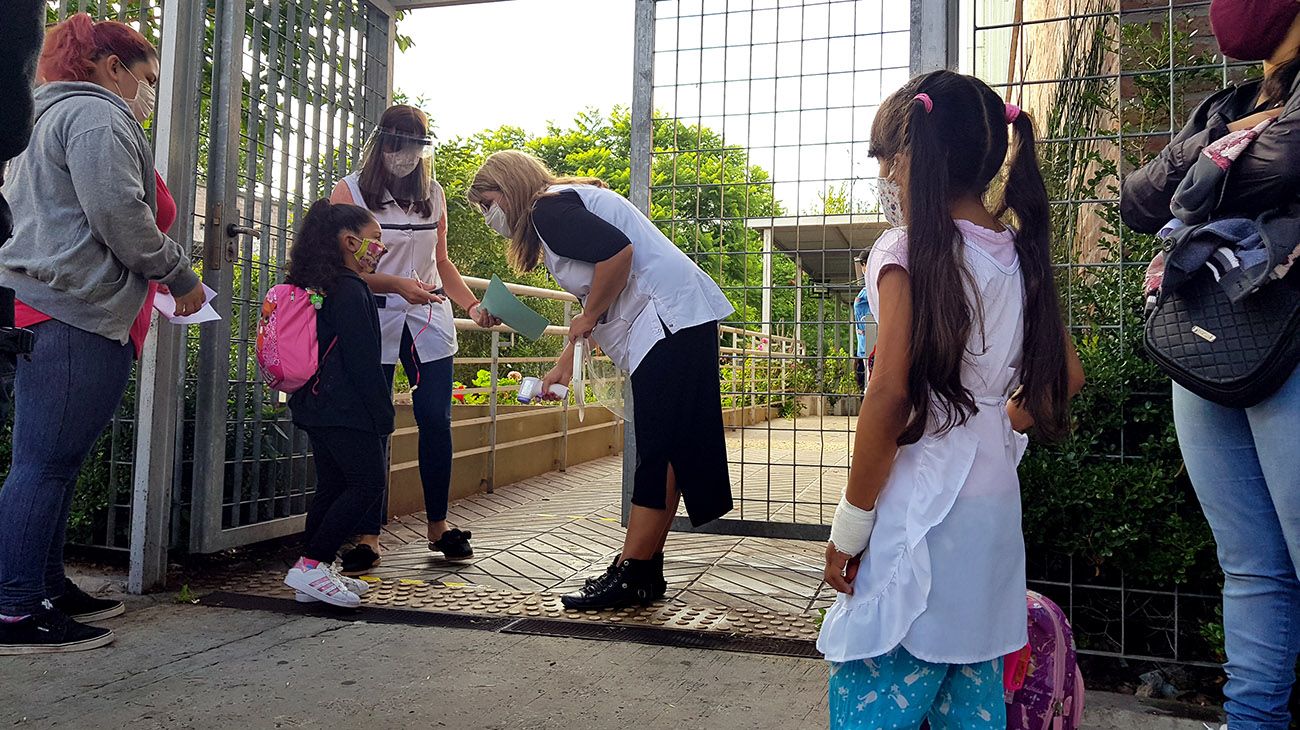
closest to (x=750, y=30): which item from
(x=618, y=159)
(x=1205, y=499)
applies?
(x=1205, y=499)

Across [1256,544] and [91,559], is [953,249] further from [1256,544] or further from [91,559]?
[91,559]

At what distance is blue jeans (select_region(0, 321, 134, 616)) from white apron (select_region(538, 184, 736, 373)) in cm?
144

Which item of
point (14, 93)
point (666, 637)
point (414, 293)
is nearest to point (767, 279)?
point (414, 293)

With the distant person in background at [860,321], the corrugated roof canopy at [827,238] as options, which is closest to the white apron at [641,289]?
the distant person in background at [860,321]

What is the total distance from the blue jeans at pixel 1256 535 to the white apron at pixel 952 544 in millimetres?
619

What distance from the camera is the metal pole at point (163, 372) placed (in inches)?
139

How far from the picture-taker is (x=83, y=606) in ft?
10.5

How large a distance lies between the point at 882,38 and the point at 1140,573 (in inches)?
100.0

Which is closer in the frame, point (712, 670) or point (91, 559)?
point (712, 670)

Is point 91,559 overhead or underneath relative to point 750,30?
underneath

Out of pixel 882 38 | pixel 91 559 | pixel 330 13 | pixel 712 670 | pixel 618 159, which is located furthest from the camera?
pixel 618 159

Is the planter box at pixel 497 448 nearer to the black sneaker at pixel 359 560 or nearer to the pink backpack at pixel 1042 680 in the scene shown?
the black sneaker at pixel 359 560

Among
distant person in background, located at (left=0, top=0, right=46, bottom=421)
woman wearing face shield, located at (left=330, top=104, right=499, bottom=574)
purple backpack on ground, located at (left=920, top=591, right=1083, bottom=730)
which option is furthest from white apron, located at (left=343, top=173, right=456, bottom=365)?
purple backpack on ground, located at (left=920, top=591, right=1083, bottom=730)

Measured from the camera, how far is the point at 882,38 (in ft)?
14.0
